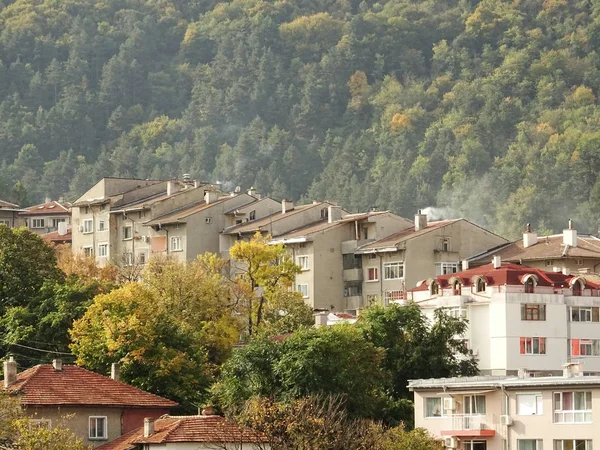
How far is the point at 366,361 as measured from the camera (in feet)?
229

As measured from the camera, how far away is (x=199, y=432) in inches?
2276

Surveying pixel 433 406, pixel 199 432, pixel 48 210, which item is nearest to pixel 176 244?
pixel 48 210

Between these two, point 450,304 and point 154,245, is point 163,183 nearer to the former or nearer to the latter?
point 154,245

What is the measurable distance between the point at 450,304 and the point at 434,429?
2139cm

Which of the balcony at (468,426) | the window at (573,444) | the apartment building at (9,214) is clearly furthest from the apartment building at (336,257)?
the apartment building at (9,214)

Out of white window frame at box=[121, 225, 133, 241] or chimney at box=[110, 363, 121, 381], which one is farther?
white window frame at box=[121, 225, 133, 241]

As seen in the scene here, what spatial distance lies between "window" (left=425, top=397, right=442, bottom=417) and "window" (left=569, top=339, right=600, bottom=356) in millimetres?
19920

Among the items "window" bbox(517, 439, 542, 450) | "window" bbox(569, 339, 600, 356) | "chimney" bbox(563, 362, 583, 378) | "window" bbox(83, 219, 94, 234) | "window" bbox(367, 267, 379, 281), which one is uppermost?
"window" bbox(83, 219, 94, 234)

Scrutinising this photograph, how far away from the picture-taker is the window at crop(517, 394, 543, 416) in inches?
2452

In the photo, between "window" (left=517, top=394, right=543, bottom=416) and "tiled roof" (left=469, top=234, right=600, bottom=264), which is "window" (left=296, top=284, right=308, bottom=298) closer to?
"tiled roof" (left=469, top=234, right=600, bottom=264)

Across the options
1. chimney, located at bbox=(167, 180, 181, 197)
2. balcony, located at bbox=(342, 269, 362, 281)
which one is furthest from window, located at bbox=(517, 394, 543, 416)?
chimney, located at bbox=(167, 180, 181, 197)

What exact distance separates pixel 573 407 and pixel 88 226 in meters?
67.2

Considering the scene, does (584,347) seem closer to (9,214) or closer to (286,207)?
(286,207)

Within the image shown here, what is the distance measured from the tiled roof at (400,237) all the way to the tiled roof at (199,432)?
43.2m
